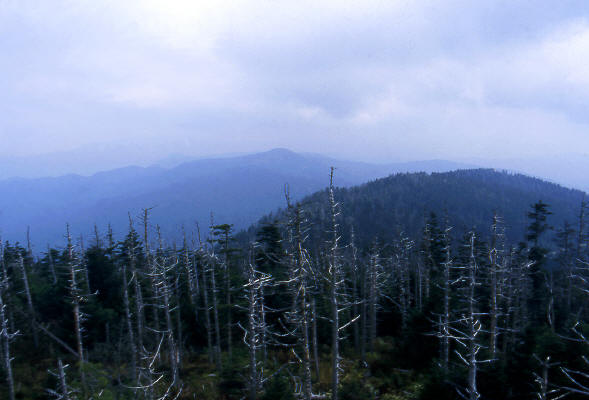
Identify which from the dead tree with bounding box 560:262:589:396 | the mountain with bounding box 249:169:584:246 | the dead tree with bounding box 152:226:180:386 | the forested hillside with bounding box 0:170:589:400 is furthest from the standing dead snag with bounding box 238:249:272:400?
the mountain with bounding box 249:169:584:246

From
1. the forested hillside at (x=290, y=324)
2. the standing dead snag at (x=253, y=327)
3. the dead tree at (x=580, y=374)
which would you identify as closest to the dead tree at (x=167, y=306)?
the forested hillside at (x=290, y=324)

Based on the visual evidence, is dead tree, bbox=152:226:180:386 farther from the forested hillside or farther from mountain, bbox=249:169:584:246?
mountain, bbox=249:169:584:246

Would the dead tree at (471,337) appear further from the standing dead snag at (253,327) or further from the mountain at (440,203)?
the mountain at (440,203)

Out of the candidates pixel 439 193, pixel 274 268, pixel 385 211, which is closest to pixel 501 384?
pixel 274 268

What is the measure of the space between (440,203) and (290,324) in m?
133

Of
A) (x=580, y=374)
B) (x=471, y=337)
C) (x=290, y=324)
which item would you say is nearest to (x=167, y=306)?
(x=290, y=324)

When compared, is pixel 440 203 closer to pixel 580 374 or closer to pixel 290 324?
pixel 290 324

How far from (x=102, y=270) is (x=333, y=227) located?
28251 mm

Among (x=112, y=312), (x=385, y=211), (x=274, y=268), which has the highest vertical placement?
(x=274, y=268)

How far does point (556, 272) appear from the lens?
38750mm

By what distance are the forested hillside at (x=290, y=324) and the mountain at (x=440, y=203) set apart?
7772 cm

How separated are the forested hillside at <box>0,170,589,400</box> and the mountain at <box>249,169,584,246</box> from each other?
77719mm

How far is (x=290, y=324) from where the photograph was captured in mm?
26578

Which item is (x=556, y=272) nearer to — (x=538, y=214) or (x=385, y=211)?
(x=538, y=214)
